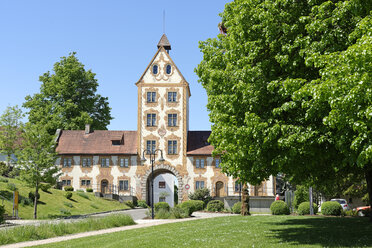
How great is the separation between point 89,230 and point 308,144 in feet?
48.2

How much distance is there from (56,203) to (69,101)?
2499 cm

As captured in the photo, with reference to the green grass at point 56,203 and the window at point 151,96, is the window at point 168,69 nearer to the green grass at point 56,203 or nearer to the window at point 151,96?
the window at point 151,96

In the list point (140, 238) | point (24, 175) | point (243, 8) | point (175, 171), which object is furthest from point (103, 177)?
point (243, 8)

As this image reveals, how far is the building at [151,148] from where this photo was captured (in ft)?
180

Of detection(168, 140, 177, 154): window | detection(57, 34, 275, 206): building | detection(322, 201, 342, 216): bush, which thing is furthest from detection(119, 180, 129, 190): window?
detection(322, 201, 342, 216): bush

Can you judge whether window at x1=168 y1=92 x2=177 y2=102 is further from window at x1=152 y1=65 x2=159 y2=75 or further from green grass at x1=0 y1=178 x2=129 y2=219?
green grass at x1=0 y1=178 x2=129 y2=219

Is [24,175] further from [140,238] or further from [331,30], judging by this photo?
[331,30]

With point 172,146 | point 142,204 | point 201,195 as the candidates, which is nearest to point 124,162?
point 142,204

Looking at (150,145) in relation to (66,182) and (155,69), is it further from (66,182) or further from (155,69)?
(66,182)

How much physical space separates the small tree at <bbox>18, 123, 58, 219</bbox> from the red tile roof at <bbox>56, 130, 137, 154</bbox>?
63.9 feet

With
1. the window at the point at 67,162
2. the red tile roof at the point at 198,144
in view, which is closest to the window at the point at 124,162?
the window at the point at 67,162

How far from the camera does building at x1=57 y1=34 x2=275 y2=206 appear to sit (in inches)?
2158

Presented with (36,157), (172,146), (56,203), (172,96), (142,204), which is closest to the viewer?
(36,157)

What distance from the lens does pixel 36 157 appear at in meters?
34.4
